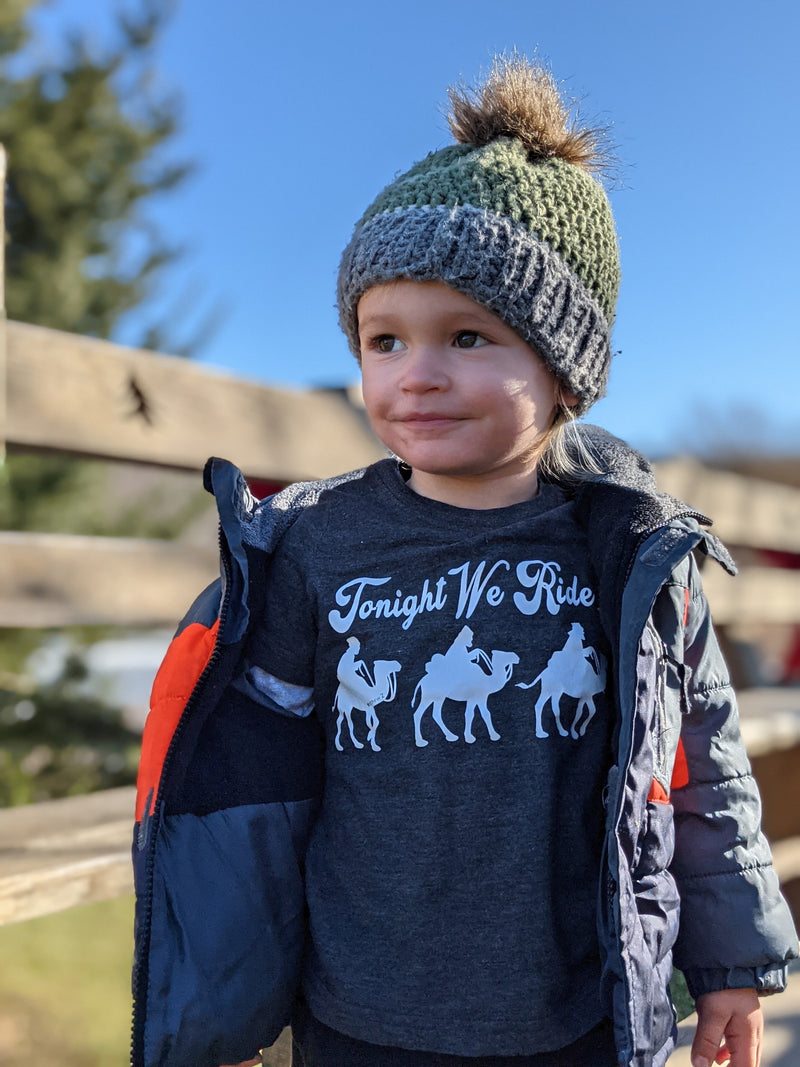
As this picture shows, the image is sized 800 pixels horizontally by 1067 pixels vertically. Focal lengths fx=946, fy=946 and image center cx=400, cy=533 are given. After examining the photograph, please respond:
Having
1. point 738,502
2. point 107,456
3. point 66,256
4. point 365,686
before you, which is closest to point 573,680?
point 365,686

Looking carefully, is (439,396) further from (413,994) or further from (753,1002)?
(753,1002)

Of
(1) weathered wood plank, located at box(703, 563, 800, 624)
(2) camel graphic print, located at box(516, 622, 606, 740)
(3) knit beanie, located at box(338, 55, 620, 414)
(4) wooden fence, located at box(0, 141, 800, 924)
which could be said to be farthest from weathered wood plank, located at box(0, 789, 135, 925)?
(1) weathered wood plank, located at box(703, 563, 800, 624)

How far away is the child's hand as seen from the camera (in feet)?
3.94

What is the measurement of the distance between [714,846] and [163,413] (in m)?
1.37

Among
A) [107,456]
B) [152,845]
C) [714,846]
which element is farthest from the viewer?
Result: [107,456]

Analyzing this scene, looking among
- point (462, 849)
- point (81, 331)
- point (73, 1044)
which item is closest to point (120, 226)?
point (81, 331)

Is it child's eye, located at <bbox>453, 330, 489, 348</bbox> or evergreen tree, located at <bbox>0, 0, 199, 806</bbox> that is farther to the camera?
evergreen tree, located at <bbox>0, 0, 199, 806</bbox>

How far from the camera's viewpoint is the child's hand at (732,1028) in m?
1.20

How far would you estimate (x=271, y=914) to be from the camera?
1182 millimetres

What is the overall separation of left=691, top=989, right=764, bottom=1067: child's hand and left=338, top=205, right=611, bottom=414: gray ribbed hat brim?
2.72ft

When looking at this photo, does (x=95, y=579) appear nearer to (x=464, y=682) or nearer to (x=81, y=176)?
(x=464, y=682)

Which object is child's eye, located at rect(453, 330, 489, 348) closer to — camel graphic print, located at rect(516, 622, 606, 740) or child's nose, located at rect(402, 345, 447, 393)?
child's nose, located at rect(402, 345, 447, 393)

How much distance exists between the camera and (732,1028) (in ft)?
3.97

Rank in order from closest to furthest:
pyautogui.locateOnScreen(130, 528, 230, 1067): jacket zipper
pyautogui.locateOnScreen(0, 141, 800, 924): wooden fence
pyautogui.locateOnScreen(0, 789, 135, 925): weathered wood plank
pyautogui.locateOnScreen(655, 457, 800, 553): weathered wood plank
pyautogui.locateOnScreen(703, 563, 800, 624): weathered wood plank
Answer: pyautogui.locateOnScreen(130, 528, 230, 1067): jacket zipper → pyautogui.locateOnScreen(0, 789, 135, 925): weathered wood plank → pyautogui.locateOnScreen(0, 141, 800, 924): wooden fence → pyautogui.locateOnScreen(655, 457, 800, 553): weathered wood plank → pyautogui.locateOnScreen(703, 563, 800, 624): weathered wood plank
